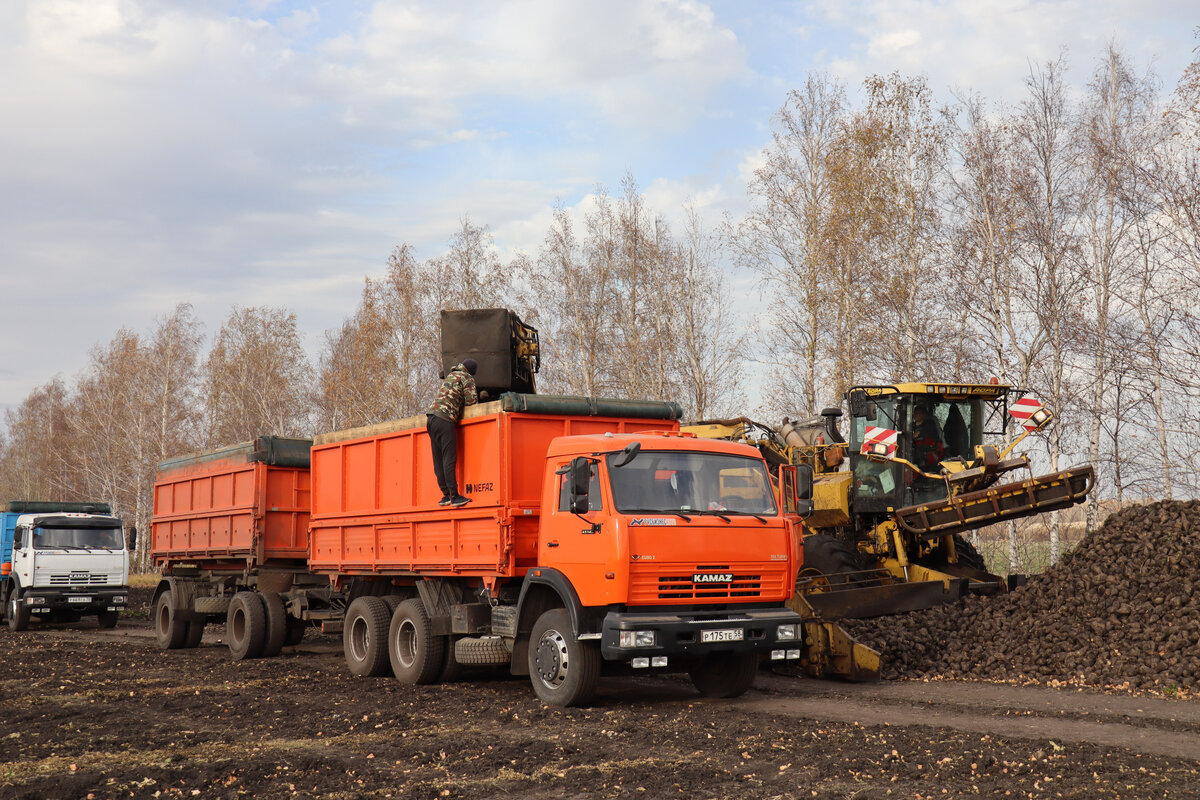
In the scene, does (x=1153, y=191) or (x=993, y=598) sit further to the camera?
(x=1153, y=191)

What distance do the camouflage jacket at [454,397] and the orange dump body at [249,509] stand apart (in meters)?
5.62

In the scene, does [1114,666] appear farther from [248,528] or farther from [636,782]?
[248,528]

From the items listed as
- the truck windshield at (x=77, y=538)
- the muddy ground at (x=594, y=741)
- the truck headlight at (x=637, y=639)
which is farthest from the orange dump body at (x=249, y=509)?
the truck headlight at (x=637, y=639)

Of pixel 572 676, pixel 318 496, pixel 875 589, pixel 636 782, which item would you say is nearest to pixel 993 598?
pixel 875 589

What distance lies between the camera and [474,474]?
11.5 metres

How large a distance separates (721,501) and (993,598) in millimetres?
4973

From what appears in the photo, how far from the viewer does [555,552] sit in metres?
10.3

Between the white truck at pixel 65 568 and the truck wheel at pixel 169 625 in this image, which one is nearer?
the truck wheel at pixel 169 625

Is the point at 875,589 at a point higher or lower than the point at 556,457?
lower

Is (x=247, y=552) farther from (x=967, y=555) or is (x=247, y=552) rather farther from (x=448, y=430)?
(x=967, y=555)

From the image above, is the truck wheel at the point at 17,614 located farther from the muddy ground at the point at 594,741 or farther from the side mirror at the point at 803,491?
the side mirror at the point at 803,491

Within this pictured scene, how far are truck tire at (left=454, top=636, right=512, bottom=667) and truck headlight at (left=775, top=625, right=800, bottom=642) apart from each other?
288 cm

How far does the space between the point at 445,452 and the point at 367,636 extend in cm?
315

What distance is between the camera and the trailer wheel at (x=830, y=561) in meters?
13.5
